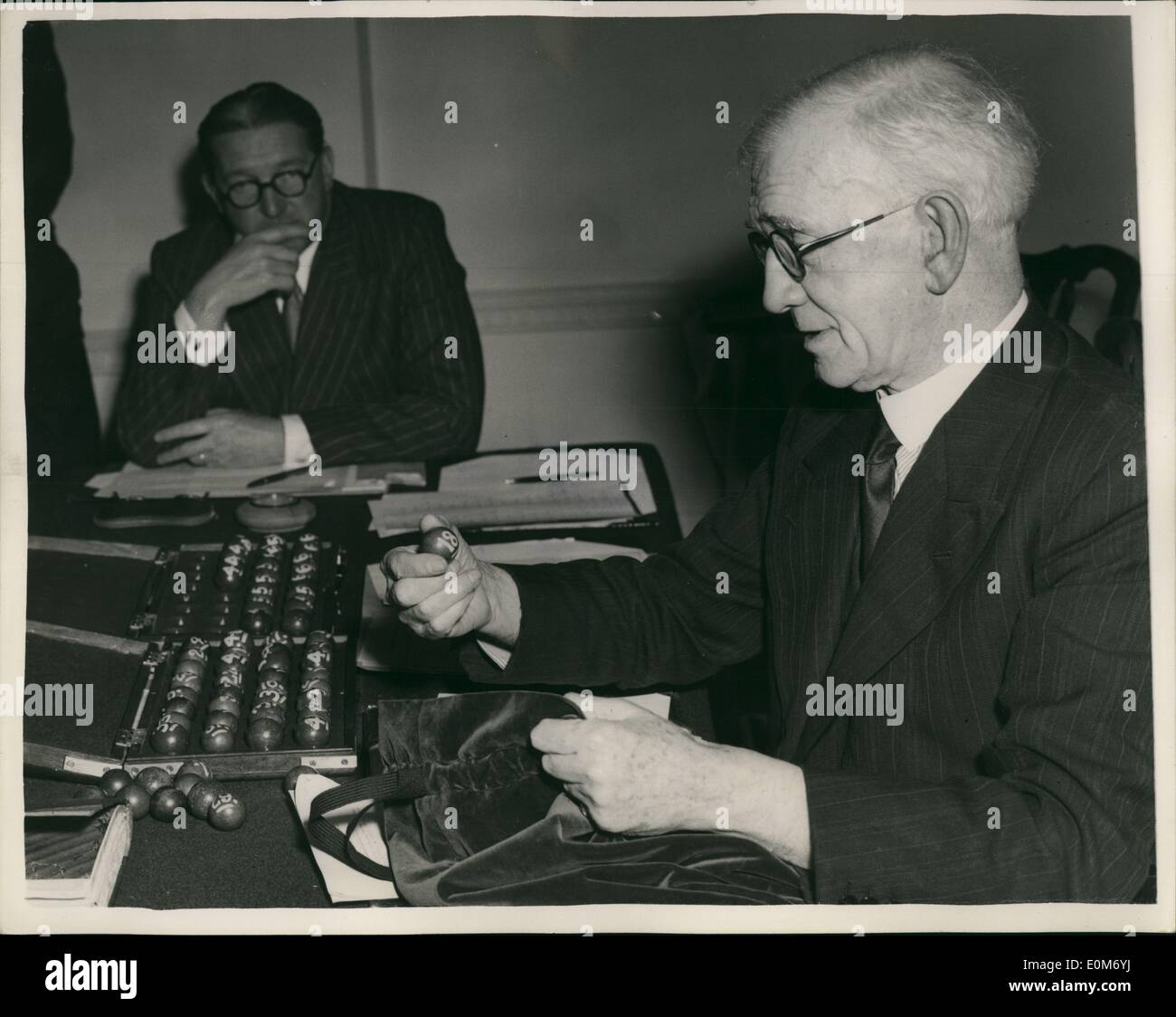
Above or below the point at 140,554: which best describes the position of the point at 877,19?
above

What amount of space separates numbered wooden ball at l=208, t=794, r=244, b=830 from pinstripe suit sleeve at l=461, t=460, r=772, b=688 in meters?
0.33

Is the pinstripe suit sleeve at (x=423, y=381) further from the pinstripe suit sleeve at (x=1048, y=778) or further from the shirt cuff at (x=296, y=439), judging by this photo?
the pinstripe suit sleeve at (x=1048, y=778)

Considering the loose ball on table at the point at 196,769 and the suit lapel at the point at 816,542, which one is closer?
the loose ball on table at the point at 196,769

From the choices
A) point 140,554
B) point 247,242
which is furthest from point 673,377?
point 140,554

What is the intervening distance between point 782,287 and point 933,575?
350mm

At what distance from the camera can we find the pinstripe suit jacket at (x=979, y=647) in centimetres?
112

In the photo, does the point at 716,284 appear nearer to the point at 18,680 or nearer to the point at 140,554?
the point at 140,554

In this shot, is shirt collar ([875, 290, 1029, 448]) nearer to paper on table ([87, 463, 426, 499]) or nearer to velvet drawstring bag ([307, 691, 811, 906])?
velvet drawstring bag ([307, 691, 811, 906])

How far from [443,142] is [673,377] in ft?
2.78

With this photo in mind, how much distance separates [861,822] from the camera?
1.12 m

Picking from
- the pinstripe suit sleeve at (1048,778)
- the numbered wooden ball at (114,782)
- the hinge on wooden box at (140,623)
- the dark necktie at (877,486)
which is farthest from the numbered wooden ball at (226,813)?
the dark necktie at (877,486)

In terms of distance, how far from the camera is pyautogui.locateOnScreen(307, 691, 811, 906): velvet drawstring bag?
1.11m

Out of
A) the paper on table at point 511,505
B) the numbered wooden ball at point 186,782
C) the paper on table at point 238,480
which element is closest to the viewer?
the numbered wooden ball at point 186,782

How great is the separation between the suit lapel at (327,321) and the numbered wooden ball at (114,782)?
130cm
